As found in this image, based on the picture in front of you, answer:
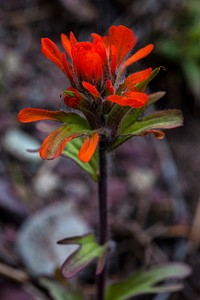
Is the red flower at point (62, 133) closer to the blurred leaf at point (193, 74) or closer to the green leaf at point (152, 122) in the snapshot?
the green leaf at point (152, 122)

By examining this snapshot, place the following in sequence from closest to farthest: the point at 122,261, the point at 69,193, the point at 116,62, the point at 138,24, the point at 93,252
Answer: the point at 116,62
the point at 93,252
the point at 122,261
the point at 69,193
the point at 138,24

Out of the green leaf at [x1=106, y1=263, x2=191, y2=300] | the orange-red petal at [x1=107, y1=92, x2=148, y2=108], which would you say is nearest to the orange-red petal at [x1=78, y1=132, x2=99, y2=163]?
the orange-red petal at [x1=107, y1=92, x2=148, y2=108]

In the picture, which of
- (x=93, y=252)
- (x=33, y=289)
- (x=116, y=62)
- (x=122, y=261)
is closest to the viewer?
(x=116, y=62)

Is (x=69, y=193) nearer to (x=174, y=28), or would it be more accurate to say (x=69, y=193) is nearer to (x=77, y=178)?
(x=77, y=178)

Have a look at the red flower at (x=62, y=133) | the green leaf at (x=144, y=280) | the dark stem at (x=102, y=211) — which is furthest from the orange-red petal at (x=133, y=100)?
the green leaf at (x=144, y=280)

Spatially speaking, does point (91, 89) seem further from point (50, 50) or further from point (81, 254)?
point (81, 254)

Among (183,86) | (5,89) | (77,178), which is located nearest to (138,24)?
(183,86)
